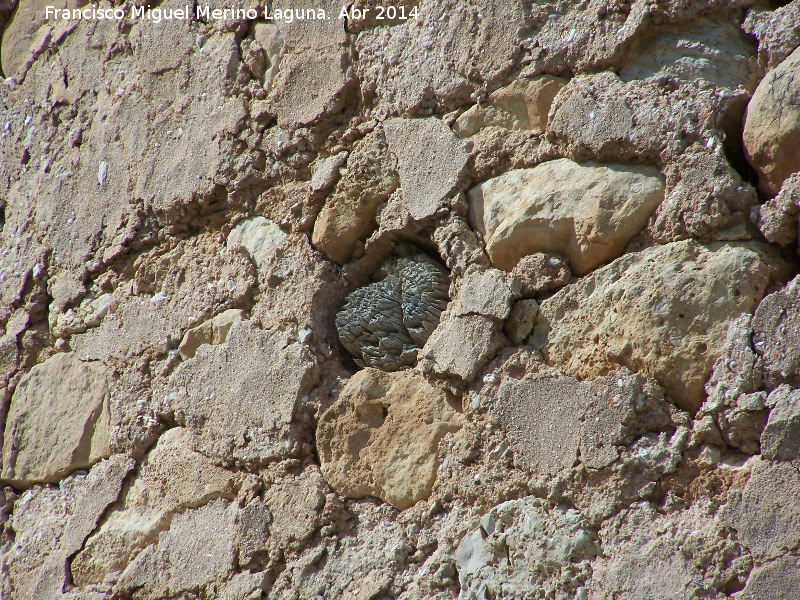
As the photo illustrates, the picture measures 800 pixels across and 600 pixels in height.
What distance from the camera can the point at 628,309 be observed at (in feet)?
4.47

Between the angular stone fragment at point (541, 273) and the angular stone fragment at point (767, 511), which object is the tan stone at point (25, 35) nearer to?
the angular stone fragment at point (541, 273)

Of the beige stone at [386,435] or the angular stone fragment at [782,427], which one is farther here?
the beige stone at [386,435]

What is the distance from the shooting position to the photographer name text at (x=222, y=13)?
6.09 ft

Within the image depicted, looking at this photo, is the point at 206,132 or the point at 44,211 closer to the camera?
the point at 206,132

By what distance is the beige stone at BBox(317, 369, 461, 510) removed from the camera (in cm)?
155

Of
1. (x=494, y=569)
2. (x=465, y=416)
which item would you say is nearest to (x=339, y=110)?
(x=465, y=416)

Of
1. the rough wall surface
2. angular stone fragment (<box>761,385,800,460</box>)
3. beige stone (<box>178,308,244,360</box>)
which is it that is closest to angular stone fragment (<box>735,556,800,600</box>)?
the rough wall surface

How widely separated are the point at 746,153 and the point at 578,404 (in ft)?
1.79

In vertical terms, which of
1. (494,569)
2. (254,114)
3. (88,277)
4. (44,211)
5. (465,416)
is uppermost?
(254,114)

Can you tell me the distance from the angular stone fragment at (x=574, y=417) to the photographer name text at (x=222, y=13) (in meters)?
0.97

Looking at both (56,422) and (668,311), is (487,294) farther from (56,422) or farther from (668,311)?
(56,422)

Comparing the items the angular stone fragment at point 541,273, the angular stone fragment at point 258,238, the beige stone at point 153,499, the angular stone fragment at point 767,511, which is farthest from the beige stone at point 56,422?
the angular stone fragment at point 767,511

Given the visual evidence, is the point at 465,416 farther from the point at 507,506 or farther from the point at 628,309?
the point at 628,309

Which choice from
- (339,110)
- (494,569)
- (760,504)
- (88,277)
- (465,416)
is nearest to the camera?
(760,504)
